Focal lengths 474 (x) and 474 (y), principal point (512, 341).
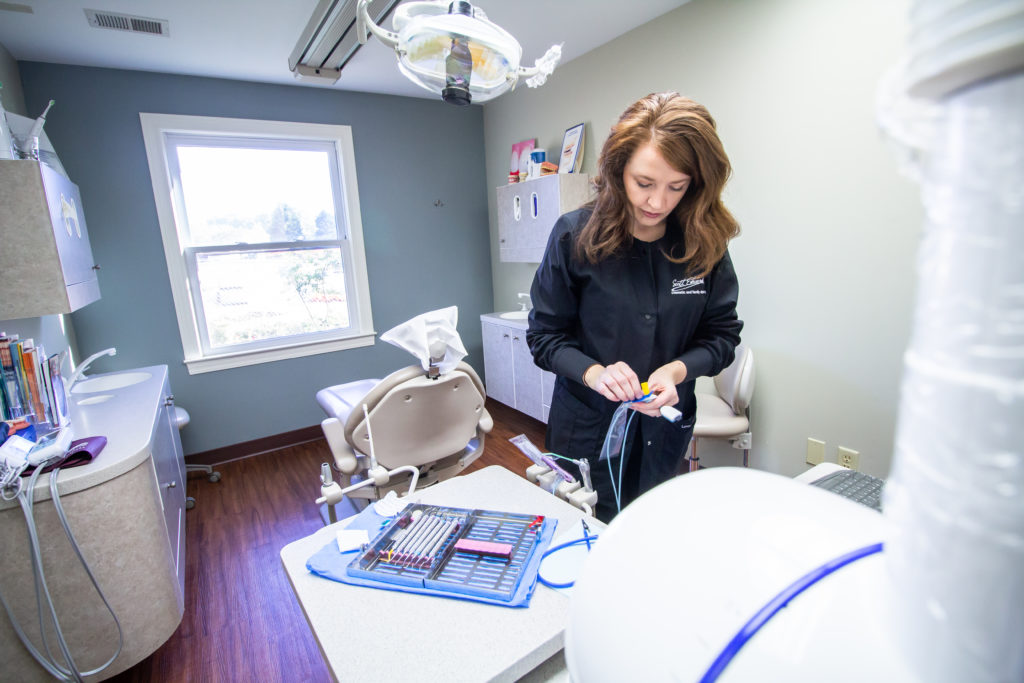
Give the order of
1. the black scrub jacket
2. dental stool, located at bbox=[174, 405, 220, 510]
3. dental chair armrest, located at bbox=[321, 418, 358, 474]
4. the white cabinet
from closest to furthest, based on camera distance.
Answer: the black scrub jacket
dental chair armrest, located at bbox=[321, 418, 358, 474]
dental stool, located at bbox=[174, 405, 220, 510]
the white cabinet

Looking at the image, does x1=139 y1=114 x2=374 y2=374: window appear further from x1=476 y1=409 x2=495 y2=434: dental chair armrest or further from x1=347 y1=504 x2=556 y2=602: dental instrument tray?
x1=347 y1=504 x2=556 y2=602: dental instrument tray

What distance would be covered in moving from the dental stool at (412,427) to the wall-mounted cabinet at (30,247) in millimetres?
934

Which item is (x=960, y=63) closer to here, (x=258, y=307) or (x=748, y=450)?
(x=748, y=450)

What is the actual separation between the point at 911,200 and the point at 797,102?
0.63m

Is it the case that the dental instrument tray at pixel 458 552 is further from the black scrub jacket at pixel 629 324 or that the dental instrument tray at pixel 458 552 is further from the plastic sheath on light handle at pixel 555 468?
the black scrub jacket at pixel 629 324

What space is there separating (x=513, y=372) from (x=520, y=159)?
1.59 metres

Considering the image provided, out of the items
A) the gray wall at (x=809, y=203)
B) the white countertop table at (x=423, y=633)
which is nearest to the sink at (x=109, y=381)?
the white countertop table at (x=423, y=633)

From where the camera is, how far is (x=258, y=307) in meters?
3.30

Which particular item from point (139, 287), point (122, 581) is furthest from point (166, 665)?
point (139, 287)

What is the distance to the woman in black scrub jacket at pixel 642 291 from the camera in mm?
935

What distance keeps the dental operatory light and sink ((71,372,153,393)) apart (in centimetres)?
226

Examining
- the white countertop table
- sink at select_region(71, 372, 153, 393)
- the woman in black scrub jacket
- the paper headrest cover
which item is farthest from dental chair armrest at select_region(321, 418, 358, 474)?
sink at select_region(71, 372, 153, 393)

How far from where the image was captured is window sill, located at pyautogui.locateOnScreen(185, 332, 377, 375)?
308 cm

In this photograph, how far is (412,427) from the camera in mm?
1721
